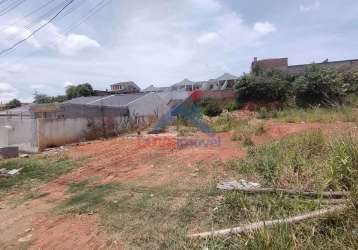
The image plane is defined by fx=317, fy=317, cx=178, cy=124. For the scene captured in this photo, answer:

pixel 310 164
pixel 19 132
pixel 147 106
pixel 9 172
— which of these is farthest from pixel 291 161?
pixel 147 106

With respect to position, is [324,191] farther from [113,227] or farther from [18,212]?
[18,212]

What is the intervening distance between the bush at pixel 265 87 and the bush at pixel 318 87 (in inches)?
43.2

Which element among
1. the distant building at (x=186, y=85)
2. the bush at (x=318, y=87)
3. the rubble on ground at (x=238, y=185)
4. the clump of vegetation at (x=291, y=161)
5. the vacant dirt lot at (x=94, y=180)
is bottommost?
the vacant dirt lot at (x=94, y=180)

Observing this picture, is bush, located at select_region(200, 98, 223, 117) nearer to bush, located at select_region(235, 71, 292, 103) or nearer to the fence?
bush, located at select_region(235, 71, 292, 103)

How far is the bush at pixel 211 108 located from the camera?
23.0 metres

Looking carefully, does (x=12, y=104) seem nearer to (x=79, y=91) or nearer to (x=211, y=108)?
(x=79, y=91)

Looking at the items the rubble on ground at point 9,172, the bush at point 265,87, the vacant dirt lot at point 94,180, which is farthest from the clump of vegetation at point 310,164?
the bush at point 265,87

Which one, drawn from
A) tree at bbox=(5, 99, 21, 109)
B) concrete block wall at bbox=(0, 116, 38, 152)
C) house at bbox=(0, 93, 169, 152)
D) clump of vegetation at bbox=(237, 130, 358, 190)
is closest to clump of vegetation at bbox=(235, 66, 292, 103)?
house at bbox=(0, 93, 169, 152)

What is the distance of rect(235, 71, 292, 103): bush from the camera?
22469mm

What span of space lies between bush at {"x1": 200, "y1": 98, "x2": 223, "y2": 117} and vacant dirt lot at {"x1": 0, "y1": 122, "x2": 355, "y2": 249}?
38.9 feet

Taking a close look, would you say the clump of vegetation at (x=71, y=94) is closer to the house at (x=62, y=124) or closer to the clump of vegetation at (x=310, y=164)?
the house at (x=62, y=124)

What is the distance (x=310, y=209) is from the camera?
3.32 metres

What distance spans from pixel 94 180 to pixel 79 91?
31.4 metres

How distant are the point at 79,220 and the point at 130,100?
16498mm
